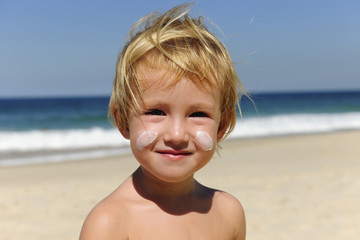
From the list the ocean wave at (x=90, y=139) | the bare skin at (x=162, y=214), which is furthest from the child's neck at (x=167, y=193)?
the ocean wave at (x=90, y=139)

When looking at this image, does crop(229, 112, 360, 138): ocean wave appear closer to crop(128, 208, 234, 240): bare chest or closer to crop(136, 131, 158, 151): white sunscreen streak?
crop(128, 208, 234, 240): bare chest

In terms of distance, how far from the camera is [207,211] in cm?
179

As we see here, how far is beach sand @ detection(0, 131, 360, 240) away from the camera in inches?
201

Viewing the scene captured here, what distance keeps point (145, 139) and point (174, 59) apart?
0.29 meters

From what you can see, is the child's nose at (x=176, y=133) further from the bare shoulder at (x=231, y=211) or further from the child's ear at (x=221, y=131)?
→ the bare shoulder at (x=231, y=211)

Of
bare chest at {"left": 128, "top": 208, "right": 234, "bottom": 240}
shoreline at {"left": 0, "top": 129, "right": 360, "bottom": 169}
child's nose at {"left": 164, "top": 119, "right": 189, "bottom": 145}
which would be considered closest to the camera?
child's nose at {"left": 164, "top": 119, "right": 189, "bottom": 145}

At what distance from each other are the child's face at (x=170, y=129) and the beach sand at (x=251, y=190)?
3521 mm

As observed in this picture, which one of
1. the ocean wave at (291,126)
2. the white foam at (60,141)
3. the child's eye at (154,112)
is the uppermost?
the child's eye at (154,112)

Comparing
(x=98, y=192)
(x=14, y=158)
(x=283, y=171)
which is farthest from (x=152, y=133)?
(x=14, y=158)

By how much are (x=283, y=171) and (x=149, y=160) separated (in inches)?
268

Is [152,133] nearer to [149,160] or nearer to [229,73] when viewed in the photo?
[149,160]

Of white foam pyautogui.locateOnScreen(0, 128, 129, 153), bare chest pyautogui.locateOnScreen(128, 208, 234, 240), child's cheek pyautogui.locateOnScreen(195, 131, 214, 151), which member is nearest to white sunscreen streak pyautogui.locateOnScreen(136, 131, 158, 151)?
child's cheek pyautogui.locateOnScreen(195, 131, 214, 151)

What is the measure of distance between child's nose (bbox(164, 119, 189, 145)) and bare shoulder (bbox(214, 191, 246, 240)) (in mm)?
465

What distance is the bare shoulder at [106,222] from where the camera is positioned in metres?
1.50
